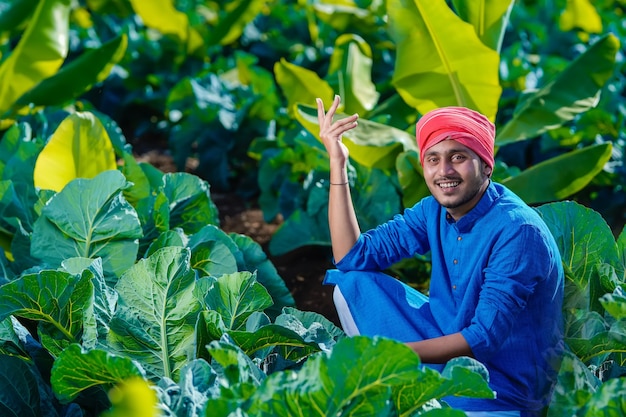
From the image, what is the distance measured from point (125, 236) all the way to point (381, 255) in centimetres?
A: 90

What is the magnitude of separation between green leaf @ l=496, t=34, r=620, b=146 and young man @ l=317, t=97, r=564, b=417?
4.43ft

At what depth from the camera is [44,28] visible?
4.25m

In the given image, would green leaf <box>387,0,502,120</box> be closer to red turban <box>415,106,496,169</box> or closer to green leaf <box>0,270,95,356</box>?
red turban <box>415,106,496,169</box>

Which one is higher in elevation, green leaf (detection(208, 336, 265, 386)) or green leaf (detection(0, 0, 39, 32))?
green leaf (detection(208, 336, 265, 386))

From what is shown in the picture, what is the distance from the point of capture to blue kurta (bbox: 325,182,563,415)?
214 centimetres

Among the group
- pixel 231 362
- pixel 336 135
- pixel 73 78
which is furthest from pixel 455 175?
pixel 73 78

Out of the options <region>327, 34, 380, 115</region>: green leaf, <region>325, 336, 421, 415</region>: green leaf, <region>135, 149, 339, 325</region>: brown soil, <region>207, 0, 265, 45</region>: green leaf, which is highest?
<region>325, 336, 421, 415</region>: green leaf

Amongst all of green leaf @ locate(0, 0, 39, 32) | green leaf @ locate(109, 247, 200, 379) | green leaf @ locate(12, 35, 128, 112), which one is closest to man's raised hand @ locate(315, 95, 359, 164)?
green leaf @ locate(109, 247, 200, 379)

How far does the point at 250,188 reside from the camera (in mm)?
4980

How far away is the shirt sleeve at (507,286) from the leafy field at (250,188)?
0.18 m

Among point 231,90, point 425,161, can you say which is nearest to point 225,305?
point 425,161

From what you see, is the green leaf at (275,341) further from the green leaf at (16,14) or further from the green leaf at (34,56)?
the green leaf at (16,14)

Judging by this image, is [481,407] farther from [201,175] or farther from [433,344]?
[201,175]

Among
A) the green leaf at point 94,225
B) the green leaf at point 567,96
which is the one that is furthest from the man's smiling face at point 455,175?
the green leaf at point 567,96
